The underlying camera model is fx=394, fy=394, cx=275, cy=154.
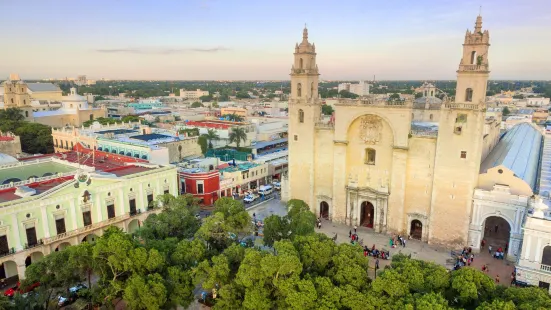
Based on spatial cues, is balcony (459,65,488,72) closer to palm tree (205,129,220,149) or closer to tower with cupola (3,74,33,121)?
palm tree (205,129,220,149)

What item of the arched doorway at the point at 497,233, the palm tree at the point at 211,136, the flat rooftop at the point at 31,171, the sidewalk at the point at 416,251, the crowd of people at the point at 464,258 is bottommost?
the sidewalk at the point at 416,251

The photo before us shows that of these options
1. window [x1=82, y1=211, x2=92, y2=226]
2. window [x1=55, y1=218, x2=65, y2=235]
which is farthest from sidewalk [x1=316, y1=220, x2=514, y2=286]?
→ window [x1=55, y1=218, x2=65, y2=235]

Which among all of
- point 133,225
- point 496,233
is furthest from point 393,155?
point 133,225

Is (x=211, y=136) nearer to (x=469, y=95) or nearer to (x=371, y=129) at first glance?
(x=371, y=129)

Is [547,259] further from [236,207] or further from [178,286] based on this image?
[178,286]

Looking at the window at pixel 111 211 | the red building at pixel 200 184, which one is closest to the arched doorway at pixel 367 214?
the red building at pixel 200 184

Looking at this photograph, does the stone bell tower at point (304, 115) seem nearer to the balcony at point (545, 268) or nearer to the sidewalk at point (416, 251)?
the sidewalk at point (416, 251)
